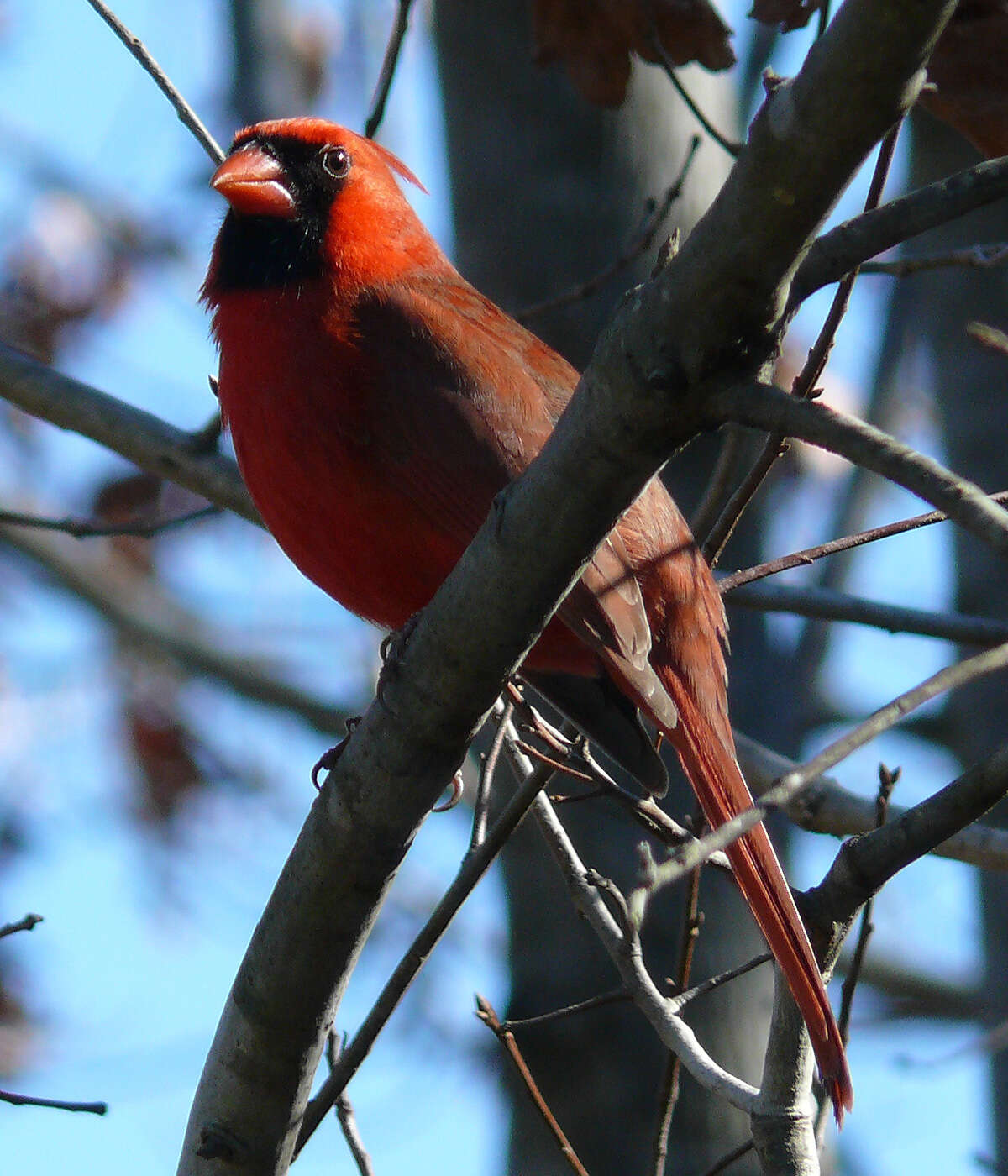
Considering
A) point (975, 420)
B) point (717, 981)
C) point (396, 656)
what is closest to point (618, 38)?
point (396, 656)

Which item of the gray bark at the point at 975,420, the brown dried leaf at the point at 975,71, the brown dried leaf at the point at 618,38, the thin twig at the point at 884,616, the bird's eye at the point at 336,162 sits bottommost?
the thin twig at the point at 884,616

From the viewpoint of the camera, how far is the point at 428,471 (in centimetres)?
252

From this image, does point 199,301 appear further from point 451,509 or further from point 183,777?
point 183,777

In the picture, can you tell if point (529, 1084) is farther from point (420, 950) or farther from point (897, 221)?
point (897, 221)

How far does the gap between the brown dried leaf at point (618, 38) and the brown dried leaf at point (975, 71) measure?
0.52 metres

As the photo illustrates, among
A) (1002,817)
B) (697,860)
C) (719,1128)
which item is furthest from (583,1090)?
(697,860)

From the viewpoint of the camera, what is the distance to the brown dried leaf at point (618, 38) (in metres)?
2.89

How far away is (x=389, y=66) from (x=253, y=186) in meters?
0.35

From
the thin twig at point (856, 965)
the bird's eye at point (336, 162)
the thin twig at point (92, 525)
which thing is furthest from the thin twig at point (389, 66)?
the thin twig at point (856, 965)

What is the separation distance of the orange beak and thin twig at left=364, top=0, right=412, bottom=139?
0.20 m

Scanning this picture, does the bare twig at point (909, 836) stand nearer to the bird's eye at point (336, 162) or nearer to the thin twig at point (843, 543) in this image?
the thin twig at point (843, 543)

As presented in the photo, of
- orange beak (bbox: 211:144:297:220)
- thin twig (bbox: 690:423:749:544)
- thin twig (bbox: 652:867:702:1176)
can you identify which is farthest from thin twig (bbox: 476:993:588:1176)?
orange beak (bbox: 211:144:297:220)

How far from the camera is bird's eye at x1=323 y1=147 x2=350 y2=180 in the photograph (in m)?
3.16

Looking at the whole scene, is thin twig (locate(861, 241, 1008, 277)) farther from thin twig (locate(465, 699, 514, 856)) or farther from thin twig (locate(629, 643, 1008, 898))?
thin twig (locate(629, 643, 1008, 898))
